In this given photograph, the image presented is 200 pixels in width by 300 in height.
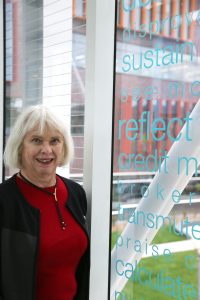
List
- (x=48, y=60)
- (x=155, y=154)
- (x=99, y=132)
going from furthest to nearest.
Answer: (x=48, y=60)
(x=99, y=132)
(x=155, y=154)

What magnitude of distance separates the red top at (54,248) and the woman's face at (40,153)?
7 cm

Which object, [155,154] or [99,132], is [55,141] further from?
[155,154]

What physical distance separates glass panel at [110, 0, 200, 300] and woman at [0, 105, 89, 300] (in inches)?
7.8

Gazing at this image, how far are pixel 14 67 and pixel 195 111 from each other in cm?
160

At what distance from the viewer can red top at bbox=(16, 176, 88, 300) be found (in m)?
1.62

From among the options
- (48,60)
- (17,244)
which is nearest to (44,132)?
(17,244)

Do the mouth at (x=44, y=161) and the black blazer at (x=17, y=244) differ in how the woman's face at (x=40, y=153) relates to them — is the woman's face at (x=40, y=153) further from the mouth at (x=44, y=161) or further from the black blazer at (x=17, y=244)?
the black blazer at (x=17, y=244)

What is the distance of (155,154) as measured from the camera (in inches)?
60.5

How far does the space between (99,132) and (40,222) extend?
1.55 feet

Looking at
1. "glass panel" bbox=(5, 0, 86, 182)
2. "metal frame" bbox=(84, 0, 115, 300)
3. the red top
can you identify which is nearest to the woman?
the red top

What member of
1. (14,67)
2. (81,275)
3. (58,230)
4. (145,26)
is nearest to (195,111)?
(145,26)

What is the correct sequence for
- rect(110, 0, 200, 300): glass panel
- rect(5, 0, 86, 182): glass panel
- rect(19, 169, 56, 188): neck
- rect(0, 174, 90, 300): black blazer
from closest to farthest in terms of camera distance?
rect(110, 0, 200, 300): glass panel, rect(0, 174, 90, 300): black blazer, rect(19, 169, 56, 188): neck, rect(5, 0, 86, 182): glass panel

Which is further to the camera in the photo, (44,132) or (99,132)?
(99,132)

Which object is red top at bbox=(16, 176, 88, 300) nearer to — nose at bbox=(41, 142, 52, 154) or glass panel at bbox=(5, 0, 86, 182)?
nose at bbox=(41, 142, 52, 154)
